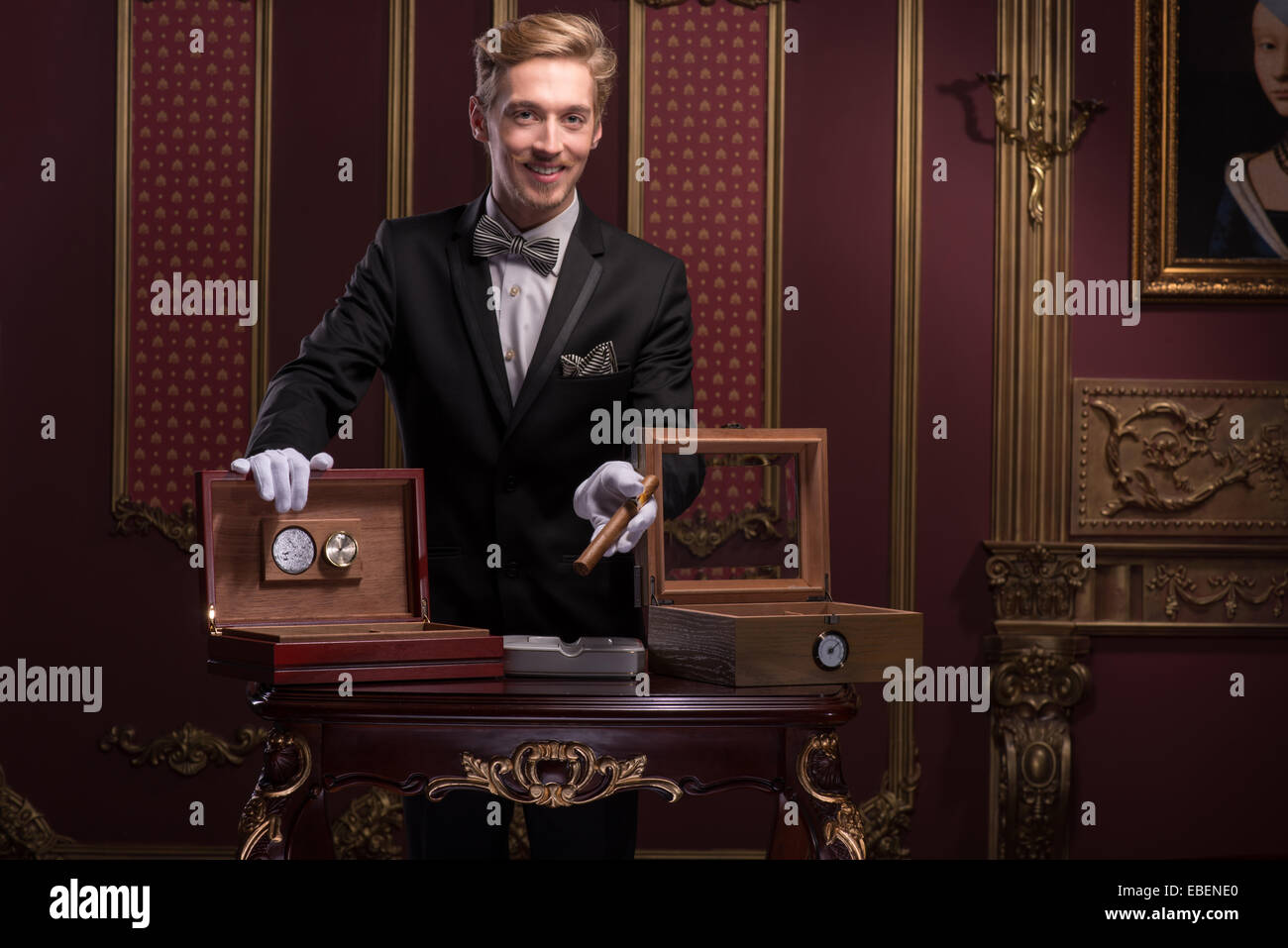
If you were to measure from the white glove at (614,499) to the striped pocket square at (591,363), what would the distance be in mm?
331

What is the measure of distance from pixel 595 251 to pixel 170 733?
2419 mm

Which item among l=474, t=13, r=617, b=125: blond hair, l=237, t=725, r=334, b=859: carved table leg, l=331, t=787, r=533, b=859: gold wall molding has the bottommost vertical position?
l=331, t=787, r=533, b=859: gold wall molding

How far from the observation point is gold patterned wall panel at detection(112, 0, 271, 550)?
3775 mm

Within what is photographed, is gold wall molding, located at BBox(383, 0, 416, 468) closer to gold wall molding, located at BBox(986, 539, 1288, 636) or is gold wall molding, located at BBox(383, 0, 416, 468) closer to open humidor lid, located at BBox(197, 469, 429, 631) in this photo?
gold wall molding, located at BBox(986, 539, 1288, 636)

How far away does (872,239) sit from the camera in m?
3.84

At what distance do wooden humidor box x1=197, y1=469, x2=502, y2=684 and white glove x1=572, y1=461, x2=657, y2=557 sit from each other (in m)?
0.23

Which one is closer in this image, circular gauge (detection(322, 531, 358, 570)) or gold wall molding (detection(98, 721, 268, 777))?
circular gauge (detection(322, 531, 358, 570))

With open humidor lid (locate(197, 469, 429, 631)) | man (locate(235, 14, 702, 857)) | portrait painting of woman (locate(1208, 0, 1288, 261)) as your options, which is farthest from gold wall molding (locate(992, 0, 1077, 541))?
open humidor lid (locate(197, 469, 429, 631))

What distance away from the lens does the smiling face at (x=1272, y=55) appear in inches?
150

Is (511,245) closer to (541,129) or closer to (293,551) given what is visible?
(541,129)

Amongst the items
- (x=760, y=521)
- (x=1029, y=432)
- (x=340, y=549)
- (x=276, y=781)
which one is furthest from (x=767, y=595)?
(x=1029, y=432)

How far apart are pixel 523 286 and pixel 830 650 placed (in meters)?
0.93
